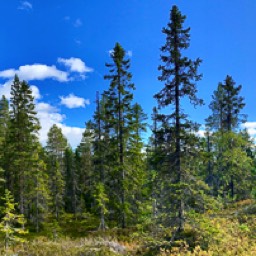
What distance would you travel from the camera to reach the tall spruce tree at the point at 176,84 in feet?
46.5

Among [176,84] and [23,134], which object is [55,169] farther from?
[176,84]

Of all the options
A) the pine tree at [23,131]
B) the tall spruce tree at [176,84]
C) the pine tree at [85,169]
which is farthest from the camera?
the pine tree at [85,169]

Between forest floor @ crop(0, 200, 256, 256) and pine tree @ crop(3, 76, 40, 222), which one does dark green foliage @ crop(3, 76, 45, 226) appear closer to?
pine tree @ crop(3, 76, 40, 222)

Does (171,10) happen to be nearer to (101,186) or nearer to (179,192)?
(179,192)

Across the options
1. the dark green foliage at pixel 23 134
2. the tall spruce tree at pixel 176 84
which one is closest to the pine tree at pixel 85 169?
the dark green foliage at pixel 23 134

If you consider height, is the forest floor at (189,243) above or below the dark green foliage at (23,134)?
below

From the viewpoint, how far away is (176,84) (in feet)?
48.2

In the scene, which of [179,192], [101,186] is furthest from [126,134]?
[179,192]

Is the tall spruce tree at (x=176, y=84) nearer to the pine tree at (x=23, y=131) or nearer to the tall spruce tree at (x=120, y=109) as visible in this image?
the tall spruce tree at (x=120, y=109)

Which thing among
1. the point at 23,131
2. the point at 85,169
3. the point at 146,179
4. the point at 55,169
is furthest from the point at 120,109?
the point at 85,169

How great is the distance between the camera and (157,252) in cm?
1224

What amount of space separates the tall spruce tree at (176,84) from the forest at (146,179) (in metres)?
0.05

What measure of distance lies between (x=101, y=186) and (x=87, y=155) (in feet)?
69.1

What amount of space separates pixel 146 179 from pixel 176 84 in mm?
11527
